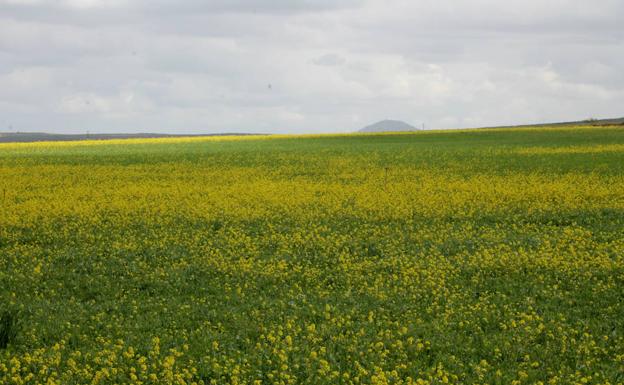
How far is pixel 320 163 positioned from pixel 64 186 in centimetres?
1822

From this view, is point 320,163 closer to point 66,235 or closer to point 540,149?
point 540,149

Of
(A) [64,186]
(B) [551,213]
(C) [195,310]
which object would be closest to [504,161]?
(B) [551,213]

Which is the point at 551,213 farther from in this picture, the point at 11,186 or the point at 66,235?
the point at 11,186

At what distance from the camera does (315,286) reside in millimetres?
15523

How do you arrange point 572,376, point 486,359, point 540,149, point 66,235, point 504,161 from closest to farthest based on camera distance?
point 572,376 → point 486,359 → point 66,235 → point 504,161 → point 540,149

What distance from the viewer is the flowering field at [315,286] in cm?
1116

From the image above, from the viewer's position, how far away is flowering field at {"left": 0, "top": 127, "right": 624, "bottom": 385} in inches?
440

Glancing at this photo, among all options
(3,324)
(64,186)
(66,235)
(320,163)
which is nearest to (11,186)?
(64,186)

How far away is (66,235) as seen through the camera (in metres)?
20.8

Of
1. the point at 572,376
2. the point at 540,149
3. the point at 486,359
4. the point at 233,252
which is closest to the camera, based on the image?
the point at 572,376

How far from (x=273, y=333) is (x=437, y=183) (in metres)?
21.7

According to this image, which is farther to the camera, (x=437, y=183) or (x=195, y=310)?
(x=437, y=183)

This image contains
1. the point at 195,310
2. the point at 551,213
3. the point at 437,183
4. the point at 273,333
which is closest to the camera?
the point at 273,333

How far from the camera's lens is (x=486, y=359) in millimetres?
11453
